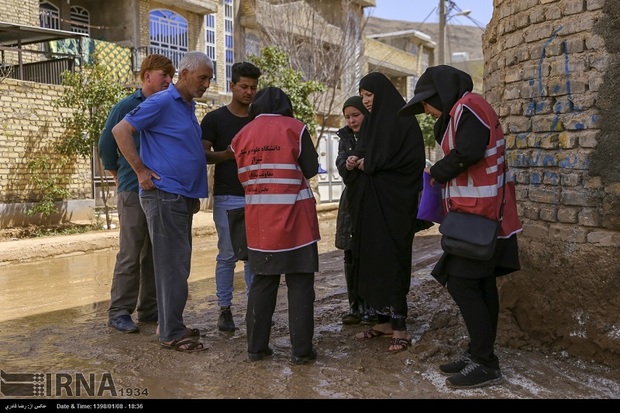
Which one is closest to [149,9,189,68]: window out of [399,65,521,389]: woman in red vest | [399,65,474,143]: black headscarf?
[399,65,474,143]: black headscarf

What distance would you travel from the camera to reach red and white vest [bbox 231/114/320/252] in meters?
3.98

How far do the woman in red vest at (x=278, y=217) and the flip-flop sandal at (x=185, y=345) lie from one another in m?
0.44

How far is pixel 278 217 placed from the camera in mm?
3979

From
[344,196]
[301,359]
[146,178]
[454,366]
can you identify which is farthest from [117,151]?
[454,366]

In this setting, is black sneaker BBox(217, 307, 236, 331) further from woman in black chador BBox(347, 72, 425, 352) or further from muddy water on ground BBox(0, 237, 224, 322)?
muddy water on ground BBox(0, 237, 224, 322)

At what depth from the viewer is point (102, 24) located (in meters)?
20.0

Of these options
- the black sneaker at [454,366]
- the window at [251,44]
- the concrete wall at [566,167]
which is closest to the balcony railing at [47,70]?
the window at [251,44]

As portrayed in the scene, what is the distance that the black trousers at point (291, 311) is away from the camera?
13.3 feet

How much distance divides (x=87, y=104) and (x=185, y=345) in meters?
9.21

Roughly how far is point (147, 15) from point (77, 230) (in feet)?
33.1

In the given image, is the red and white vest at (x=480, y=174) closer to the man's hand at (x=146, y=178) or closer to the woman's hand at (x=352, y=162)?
the woman's hand at (x=352, y=162)

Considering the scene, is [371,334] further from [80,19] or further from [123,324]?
[80,19]
